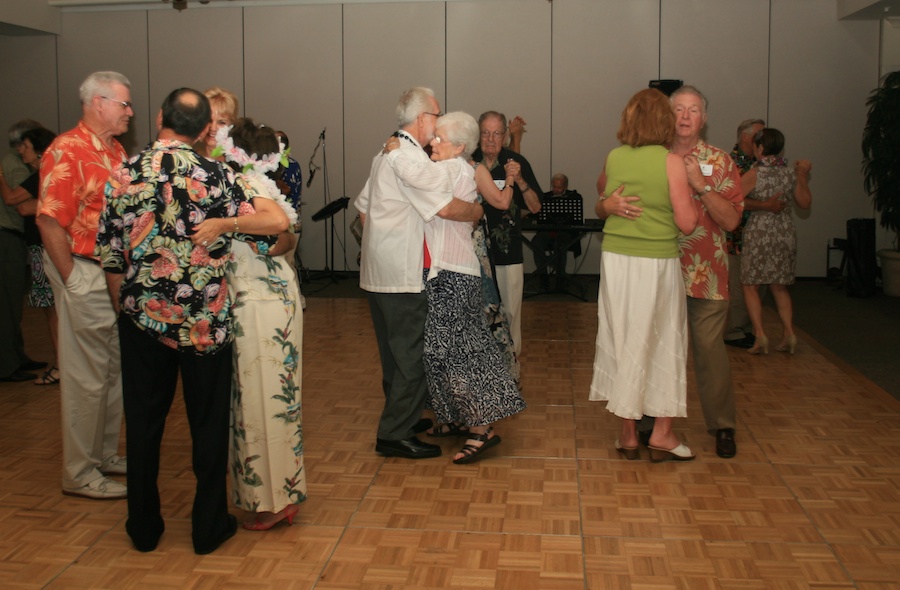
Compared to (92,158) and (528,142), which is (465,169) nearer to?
(92,158)

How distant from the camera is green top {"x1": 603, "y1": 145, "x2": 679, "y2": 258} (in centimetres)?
355

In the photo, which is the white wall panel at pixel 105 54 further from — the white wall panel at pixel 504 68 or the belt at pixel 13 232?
the belt at pixel 13 232

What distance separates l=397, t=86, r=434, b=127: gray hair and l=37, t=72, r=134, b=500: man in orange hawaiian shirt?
108 cm

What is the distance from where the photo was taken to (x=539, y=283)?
9.41 m

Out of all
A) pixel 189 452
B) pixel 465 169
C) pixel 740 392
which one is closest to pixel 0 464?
pixel 189 452

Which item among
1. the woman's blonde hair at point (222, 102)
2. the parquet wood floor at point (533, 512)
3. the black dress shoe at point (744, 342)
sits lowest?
the parquet wood floor at point (533, 512)

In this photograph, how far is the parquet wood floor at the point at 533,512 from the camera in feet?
9.17

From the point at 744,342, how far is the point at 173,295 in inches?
176

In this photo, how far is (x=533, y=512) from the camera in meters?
3.28

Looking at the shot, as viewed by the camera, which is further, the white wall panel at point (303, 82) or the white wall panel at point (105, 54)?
the white wall panel at point (105, 54)

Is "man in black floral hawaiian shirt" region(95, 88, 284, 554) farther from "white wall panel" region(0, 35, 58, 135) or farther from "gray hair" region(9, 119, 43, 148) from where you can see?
"white wall panel" region(0, 35, 58, 135)

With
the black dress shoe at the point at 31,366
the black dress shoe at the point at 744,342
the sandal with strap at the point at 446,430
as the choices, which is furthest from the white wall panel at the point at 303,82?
the sandal with strap at the point at 446,430

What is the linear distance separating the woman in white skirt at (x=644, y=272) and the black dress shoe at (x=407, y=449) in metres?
0.76

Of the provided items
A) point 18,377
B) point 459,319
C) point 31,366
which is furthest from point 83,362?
point 31,366
